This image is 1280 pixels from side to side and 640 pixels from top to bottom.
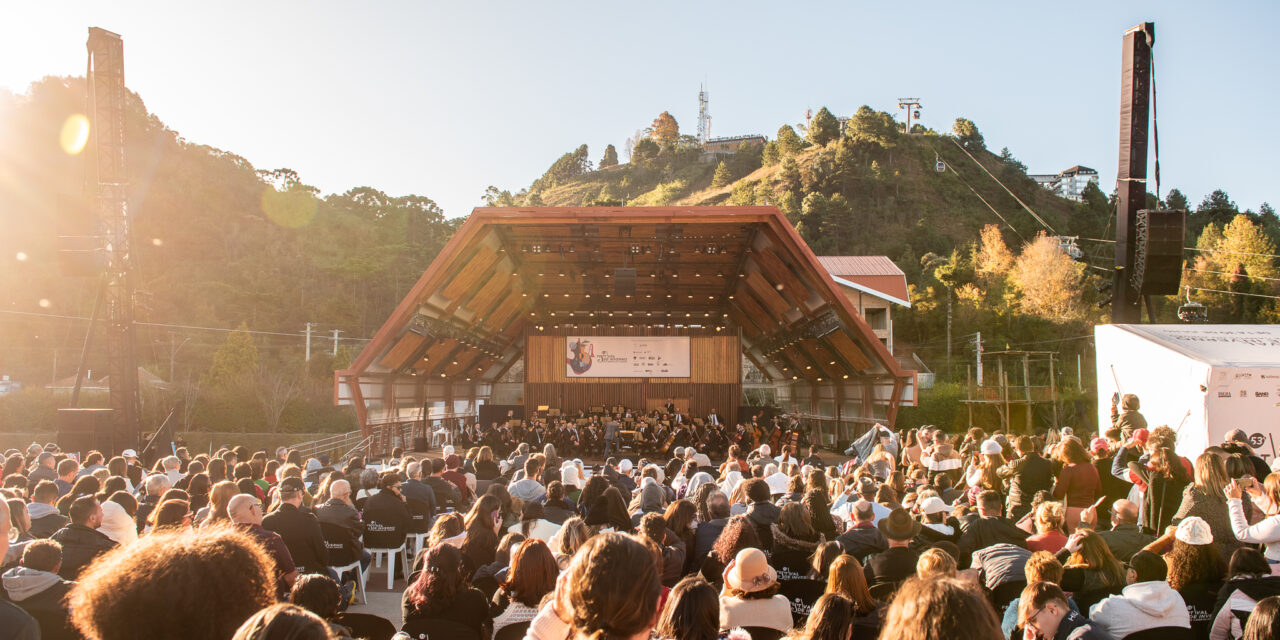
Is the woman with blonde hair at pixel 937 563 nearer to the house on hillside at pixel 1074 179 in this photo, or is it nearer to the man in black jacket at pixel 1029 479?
the man in black jacket at pixel 1029 479

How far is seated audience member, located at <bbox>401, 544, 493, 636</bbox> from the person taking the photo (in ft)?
10.3

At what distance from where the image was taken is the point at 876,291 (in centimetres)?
2752

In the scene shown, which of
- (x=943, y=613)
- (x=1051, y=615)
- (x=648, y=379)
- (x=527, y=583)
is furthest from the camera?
(x=648, y=379)

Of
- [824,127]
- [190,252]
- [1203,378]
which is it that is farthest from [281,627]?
[824,127]

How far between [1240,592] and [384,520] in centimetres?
541

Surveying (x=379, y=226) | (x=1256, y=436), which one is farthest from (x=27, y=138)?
(x=1256, y=436)

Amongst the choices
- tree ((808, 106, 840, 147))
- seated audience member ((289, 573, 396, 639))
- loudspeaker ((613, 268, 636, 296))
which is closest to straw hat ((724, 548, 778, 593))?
seated audience member ((289, 573, 396, 639))

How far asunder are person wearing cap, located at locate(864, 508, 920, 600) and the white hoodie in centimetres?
88

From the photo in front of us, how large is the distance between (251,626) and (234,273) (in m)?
50.6

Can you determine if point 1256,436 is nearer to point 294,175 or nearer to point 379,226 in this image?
point 379,226

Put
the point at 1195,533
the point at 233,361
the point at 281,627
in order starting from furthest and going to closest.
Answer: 1. the point at 233,361
2. the point at 1195,533
3. the point at 281,627

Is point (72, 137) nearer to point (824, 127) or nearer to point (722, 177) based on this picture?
point (722, 177)

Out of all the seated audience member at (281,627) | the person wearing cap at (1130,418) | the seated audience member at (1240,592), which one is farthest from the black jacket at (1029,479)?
the seated audience member at (281,627)

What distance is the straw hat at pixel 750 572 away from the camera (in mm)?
3129
